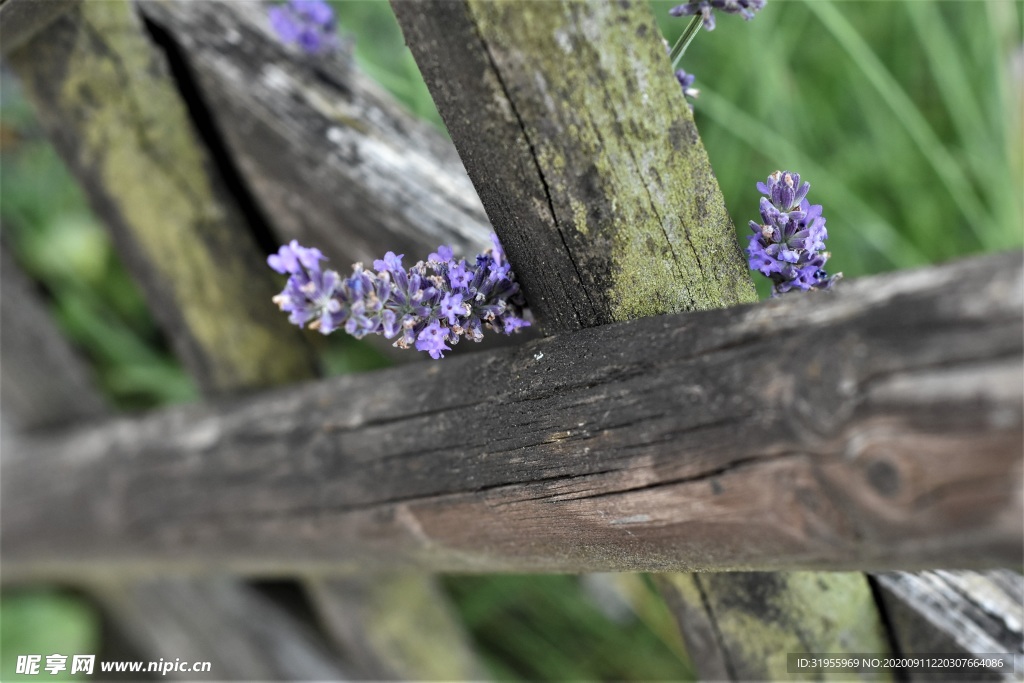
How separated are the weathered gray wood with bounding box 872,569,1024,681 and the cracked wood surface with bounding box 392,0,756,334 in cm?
49

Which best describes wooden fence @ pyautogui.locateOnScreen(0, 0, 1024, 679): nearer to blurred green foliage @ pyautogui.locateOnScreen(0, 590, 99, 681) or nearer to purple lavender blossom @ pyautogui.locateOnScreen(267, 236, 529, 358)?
purple lavender blossom @ pyautogui.locateOnScreen(267, 236, 529, 358)

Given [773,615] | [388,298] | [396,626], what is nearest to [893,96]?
[773,615]

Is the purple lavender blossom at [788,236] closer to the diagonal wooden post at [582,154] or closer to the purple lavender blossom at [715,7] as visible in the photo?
the diagonal wooden post at [582,154]

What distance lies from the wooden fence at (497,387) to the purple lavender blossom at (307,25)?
3 centimetres

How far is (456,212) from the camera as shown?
973mm

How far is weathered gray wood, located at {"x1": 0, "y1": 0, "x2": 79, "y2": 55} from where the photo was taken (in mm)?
793

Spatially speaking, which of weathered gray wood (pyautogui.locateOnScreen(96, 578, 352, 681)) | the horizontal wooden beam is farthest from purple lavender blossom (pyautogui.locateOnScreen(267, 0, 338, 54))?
weathered gray wood (pyautogui.locateOnScreen(96, 578, 352, 681))

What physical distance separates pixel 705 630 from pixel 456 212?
602 mm

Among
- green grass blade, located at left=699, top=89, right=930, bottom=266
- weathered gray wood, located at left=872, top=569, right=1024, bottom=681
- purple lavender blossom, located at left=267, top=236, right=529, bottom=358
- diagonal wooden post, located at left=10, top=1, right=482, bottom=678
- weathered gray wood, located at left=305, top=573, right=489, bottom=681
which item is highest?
green grass blade, located at left=699, top=89, right=930, bottom=266

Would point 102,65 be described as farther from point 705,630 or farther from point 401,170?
point 705,630

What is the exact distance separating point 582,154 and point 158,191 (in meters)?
0.80

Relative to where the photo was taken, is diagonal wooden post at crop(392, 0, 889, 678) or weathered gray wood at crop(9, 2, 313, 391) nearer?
diagonal wooden post at crop(392, 0, 889, 678)

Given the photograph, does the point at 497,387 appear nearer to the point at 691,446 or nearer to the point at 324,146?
the point at 691,446

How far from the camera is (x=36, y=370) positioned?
160 centimetres
